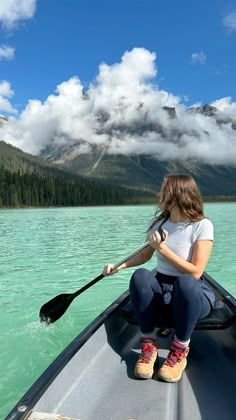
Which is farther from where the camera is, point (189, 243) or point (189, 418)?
point (189, 243)

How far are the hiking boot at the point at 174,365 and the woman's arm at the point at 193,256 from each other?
2.92 feet

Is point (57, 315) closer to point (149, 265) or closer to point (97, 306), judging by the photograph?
point (97, 306)

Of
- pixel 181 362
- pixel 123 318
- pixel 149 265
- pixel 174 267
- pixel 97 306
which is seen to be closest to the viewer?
pixel 181 362

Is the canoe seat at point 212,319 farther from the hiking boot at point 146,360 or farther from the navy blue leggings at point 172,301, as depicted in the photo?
the hiking boot at point 146,360

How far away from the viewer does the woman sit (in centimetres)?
437

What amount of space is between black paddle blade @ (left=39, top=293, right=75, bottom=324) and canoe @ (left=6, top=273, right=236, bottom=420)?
3.55ft

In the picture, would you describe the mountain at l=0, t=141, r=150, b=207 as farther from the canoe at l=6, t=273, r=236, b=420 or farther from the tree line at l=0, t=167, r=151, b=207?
the canoe at l=6, t=273, r=236, b=420

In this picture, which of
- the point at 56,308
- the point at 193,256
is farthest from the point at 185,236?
the point at 56,308

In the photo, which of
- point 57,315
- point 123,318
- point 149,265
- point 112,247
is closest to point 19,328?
point 57,315

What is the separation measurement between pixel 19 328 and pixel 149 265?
392 inches

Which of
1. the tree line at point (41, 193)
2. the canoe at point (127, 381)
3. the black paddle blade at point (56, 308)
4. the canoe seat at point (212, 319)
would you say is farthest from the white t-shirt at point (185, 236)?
the tree line at point (41, 193)

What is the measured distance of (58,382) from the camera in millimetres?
3828

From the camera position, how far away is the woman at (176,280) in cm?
437

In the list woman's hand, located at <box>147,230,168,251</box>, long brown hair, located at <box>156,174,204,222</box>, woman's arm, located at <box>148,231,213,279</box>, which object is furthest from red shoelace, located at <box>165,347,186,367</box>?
long brown hair, located at <box>156,174,204,222</box>
